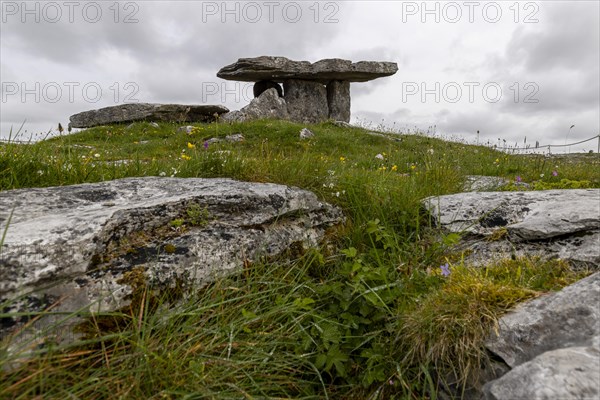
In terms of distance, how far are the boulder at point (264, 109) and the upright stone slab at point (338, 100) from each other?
3306mm

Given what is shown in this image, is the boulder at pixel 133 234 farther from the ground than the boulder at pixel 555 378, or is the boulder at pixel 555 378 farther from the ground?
the boulder at pixel 133 234

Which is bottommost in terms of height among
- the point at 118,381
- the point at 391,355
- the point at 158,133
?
the point at 391,355

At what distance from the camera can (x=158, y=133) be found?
17438mm

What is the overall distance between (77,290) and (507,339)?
2.34m

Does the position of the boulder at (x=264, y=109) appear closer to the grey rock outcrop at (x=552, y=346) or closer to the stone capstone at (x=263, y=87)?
the stone capstone at (x=263, y=87)

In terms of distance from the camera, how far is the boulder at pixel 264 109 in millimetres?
20156

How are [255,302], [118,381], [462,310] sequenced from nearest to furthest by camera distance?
1. [118,381]
2. [462,310]
3. [255,302]

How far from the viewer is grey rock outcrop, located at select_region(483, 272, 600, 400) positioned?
1836 mm

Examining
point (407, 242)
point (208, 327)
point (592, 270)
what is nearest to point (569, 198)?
point (592, 270)

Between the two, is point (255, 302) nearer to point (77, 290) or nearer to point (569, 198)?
point (77, 290)

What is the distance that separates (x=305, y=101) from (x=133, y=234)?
68.7ft

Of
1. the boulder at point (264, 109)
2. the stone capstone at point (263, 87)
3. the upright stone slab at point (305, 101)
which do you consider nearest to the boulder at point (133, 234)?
the boulder at point (264, 109)

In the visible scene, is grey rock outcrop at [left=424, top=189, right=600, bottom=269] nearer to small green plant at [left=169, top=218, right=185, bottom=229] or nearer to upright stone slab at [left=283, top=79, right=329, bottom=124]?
small green plant at [left=169, top=218, right=185, bottom=229]

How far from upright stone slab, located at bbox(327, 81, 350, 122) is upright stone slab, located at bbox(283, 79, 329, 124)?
499mm
